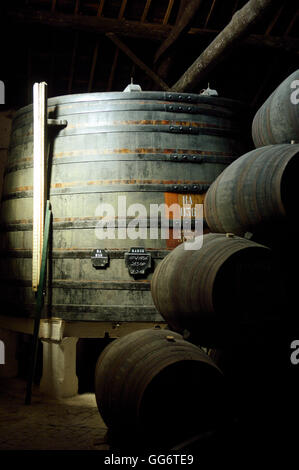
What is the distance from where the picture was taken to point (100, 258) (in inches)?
194

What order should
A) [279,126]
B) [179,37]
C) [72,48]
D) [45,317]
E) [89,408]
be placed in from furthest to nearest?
[72,48] → [179,37] → [45,317] → [89,408] → [279,126]

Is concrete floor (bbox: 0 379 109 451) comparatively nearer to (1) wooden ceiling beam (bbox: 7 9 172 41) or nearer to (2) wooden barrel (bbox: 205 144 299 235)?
(2) wooden barrel (bbox: 205 144 299 235)

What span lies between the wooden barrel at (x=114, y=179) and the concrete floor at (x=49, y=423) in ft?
3.07

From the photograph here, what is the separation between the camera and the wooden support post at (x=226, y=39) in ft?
17.1

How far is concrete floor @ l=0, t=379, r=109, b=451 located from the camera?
12.0 ft

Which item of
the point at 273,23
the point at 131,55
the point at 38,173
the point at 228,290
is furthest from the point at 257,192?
the point at 273,23

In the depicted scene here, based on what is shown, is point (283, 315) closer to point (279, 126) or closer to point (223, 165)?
point (279, 126)

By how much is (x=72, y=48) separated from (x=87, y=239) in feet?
16.0

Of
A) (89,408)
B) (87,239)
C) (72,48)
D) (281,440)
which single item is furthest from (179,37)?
(281,440)

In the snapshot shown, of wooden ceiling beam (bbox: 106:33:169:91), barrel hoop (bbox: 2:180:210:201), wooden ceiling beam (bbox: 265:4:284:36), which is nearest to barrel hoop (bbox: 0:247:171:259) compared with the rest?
barrel hoop (bbox: 2:180:210:201)

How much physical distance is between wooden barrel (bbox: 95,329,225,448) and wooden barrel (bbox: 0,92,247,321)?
Result: 1891mm

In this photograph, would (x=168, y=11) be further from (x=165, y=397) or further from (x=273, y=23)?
(x=165, y=397)

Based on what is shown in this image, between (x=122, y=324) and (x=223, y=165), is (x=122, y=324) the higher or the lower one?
the lower one

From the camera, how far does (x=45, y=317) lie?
5.11m
